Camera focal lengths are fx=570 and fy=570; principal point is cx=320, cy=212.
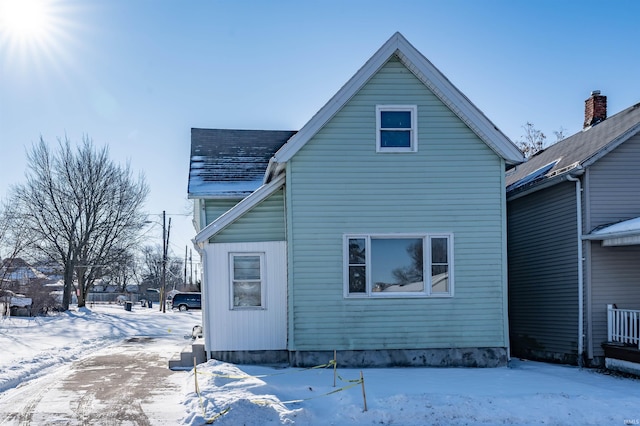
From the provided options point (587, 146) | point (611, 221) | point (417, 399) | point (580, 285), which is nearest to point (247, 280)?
point (417, 399)

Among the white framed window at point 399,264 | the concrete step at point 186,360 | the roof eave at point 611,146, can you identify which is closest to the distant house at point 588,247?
the roof eave at point 611,146

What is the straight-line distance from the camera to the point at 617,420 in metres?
8.77

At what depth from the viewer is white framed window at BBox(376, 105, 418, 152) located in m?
13.1

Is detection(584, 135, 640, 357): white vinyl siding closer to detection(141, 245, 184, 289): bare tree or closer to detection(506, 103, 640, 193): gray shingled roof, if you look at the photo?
detection(506, 103, 640, 193): gray shingled roof

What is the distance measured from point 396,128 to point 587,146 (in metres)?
5.63

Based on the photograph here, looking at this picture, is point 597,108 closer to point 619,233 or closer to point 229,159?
point 619,233

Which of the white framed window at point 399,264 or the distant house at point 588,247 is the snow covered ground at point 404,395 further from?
the white framed window at point 399,264

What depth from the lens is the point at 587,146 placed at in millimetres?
15031

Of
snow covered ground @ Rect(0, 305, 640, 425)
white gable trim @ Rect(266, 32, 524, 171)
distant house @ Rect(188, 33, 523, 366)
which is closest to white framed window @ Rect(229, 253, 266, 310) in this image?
distant house @ Rect(188, 33, 523, 366)

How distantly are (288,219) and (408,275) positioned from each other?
3.00 metres

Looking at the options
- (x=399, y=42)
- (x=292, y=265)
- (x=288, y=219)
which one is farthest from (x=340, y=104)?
(x=292, y=265)

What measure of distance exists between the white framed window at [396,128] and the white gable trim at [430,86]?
72cm

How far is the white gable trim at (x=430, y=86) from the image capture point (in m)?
12.8

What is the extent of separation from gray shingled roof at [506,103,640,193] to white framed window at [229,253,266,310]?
25.1 feet
